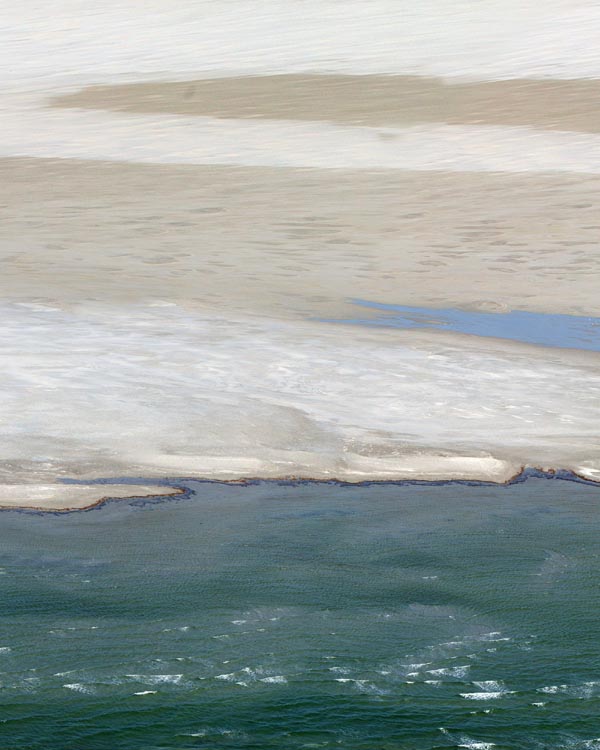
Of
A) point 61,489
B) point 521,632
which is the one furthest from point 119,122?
point 521,632

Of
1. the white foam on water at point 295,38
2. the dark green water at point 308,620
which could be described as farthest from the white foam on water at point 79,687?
the white foam on water at point 295,38

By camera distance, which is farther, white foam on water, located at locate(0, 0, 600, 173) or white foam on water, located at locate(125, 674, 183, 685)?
white foam on water, located at locate(0, 0, 600, 173)

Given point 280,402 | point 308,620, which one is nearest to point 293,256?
point 280,402

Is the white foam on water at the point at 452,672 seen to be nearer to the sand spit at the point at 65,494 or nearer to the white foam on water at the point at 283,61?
the sand spit at the point at 65,494

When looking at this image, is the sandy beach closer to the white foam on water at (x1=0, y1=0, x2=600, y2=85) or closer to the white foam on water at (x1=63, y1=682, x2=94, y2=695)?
the white foam on water at (x1=0, y1=0, x2=600, y2=85)

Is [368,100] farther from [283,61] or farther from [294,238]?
[294,238]

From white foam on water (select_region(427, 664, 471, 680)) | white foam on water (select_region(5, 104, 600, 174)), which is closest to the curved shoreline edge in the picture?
white foam on water (select_region(427, 664, 471, 680))

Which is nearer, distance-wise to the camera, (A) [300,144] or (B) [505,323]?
(B) [505,323]
